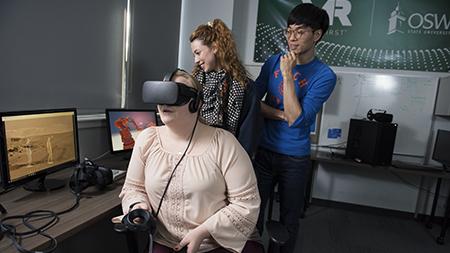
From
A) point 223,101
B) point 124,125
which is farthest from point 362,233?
point 124,125

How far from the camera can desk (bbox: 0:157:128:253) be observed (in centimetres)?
87

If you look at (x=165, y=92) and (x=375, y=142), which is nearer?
(x=165, y=92)

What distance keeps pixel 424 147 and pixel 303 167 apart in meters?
2.35

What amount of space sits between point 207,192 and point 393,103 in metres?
2.83

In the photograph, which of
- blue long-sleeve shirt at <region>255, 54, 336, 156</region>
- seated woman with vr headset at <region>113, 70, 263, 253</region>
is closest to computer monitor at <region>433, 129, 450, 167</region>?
blue long-sleeve shirt at <region>255, 54, 336, 156</region>

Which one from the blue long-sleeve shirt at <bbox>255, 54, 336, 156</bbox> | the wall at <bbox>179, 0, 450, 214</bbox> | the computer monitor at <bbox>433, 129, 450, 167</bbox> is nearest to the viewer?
the blue long-sleeve shirt at <bbox>255, 54, 336, 156</bbox>

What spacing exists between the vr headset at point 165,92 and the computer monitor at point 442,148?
2919 millimetres

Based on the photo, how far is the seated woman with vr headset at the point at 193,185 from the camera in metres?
0.94

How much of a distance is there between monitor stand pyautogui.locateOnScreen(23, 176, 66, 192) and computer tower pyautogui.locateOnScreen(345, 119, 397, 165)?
2.62m

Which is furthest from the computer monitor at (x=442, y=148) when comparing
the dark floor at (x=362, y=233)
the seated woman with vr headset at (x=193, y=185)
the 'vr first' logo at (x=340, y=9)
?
the seated woman with vr headset at (x=193, y=185)

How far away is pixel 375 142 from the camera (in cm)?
271

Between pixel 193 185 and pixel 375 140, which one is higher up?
pixel 193 185

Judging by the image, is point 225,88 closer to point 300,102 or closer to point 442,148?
point 300,102

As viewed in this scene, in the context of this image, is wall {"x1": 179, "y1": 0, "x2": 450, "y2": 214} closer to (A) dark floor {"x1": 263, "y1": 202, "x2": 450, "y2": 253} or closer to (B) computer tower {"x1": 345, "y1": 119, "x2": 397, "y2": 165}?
(A) dark floor {"x1": 263, "y1": 202, "x2": 450, "y2": 253}
